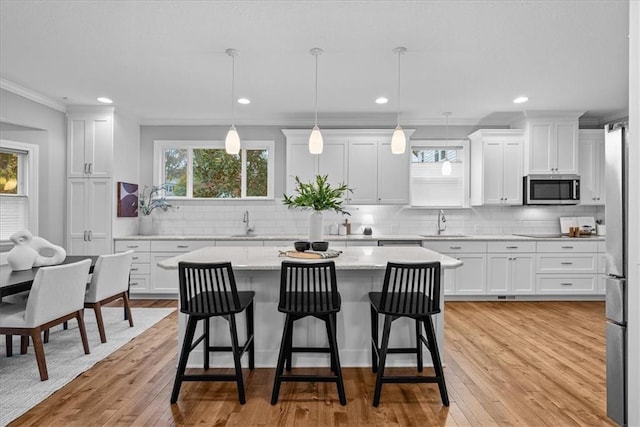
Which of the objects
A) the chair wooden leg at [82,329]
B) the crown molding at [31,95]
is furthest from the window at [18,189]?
the chair wooden leg at [82,329]

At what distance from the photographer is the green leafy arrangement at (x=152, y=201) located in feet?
19.0

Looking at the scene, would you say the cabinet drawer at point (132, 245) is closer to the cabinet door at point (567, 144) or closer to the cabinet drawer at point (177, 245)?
the cabinet drawer at point (177, 245)

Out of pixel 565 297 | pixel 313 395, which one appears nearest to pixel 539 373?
pixel 313 395

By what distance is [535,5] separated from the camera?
256 centimetres

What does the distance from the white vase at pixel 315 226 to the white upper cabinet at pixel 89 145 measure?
3.44 meters

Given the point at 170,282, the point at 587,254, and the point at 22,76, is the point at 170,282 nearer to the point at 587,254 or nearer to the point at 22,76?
the point at 22,76

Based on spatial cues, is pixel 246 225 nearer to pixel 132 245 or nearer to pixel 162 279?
pixel 162 279

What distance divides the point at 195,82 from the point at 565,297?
220 inches

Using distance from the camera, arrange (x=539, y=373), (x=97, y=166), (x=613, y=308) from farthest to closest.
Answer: (x=97, y=166), (x=539, y=373), (x=613, y=308)

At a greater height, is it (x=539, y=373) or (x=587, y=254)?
(x=587, y=254)

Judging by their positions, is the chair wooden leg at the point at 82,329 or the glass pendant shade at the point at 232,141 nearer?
the chair wooden leg at the point at 82,329

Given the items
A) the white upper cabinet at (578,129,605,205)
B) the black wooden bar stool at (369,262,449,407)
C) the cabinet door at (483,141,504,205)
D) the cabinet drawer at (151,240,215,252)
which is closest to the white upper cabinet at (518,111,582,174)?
the white upper cabinet at (578,129,605,205)

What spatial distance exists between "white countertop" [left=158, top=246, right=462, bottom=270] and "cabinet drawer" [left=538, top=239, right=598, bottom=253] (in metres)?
2.67

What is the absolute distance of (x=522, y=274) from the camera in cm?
519
